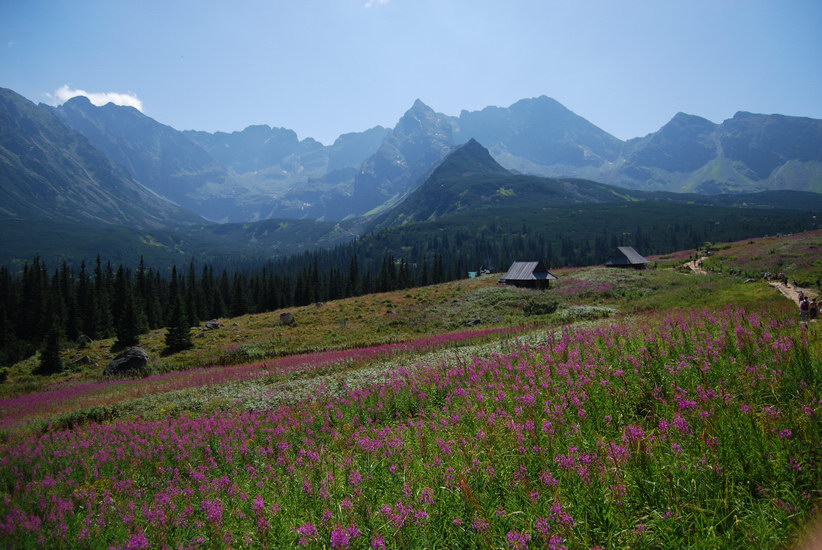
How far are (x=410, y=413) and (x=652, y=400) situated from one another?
5615 mm

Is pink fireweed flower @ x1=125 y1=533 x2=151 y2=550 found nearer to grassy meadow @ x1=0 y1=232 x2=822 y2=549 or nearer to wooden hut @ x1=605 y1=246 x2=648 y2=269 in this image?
grassy meadow @ x1=0 y1=232 x2=822 y2=549

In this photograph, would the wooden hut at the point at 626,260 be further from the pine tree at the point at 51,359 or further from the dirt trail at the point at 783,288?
A: the pine tree at the point at 51,359

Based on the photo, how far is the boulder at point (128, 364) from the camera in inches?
1558

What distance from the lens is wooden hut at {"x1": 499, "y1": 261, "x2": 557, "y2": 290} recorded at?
63125mm

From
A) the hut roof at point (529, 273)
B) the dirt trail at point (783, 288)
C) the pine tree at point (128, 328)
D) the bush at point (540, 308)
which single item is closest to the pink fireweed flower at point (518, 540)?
the dirt trail at point (783, 288)

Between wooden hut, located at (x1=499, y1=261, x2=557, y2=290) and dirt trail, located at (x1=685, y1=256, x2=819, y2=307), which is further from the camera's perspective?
wooden hut, located at (x1=499, y1=261, x2=557, y2=290)

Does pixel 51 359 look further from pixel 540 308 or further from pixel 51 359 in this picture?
pixel 540 308

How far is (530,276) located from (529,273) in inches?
36.3

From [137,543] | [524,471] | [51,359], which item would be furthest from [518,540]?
[51,359]

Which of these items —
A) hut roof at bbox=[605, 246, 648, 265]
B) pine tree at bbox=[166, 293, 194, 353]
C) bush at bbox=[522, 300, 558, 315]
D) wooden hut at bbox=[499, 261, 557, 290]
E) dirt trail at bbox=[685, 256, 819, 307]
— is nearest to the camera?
dirt trail at bbox=[685, 256, 819, 307]

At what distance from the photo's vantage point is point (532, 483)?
4742 mm

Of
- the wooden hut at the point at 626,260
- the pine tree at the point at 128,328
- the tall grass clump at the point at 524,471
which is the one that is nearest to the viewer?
the tall grass clump at the point at 524,471

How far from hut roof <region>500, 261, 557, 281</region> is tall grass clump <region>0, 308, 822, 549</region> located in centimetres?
5410

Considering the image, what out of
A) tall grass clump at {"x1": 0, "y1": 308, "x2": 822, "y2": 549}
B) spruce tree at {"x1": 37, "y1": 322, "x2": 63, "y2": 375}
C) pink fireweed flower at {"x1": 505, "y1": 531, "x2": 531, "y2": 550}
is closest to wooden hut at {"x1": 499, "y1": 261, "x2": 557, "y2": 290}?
tall grass clump at {"x1": 0, "y1": 308, "x2": 822, "y2": 549}
